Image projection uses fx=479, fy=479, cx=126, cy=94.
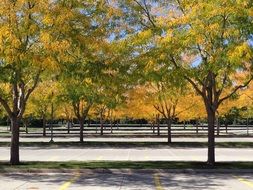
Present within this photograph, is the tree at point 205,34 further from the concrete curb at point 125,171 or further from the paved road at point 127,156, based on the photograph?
the paved road at point 127,156

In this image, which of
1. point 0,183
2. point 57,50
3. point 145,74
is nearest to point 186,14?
point 145,74

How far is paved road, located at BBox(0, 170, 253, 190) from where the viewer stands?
45.5ft

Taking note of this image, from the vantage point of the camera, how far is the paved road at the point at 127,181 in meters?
13.9

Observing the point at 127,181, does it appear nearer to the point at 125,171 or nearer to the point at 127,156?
the point at 125,171

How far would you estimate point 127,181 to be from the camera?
50.0 feet

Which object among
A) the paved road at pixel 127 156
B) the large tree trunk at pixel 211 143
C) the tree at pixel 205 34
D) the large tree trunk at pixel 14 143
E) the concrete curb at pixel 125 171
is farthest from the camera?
the paved road at pixel 127 156

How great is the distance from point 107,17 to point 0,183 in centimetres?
823

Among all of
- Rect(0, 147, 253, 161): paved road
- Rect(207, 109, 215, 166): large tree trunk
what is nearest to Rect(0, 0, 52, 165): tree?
Rect(207, 109, 215, 166): large tree trunk

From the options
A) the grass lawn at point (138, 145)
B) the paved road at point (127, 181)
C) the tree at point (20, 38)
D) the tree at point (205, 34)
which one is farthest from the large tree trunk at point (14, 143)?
the grass lawn at point (138, 145)

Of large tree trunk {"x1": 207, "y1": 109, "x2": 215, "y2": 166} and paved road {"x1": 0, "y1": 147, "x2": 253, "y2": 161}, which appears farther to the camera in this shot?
paved road {"x1": 0, "y1": 147, "x2": 253, "y2": 161}

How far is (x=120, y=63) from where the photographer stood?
19.5 m

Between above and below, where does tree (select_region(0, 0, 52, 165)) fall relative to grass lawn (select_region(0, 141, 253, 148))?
above

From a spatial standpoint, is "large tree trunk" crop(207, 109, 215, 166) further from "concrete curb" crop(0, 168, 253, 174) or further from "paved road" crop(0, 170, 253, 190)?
"paved road" crop(0, 170, 253, 190)

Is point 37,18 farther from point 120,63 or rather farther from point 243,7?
point 243,7
